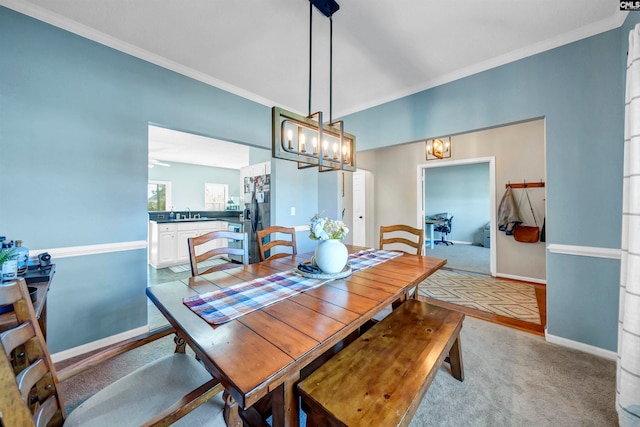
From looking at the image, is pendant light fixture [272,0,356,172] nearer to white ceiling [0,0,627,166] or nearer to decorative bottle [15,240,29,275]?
white ceiling [0,0,627,166]

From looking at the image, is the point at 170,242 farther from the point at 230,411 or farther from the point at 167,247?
the point at 230,411

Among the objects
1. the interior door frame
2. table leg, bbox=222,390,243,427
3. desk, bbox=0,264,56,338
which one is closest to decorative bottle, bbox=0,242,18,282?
desk, bbox=0,264,56,338

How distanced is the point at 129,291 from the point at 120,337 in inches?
15.7

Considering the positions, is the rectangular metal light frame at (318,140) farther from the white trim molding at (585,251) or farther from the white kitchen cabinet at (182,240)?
the white kitchen cabinet at (182,240)

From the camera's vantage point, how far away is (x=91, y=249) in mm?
2041

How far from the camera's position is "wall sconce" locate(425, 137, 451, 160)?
161 inches

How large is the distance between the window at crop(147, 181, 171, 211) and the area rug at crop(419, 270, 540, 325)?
7.38 meters

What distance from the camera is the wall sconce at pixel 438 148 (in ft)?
13.4

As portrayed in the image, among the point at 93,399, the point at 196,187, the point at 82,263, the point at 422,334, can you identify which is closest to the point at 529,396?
the point at 422,334

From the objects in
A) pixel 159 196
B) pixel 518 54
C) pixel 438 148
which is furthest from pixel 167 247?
pixel 518 54

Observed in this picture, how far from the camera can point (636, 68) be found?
1275 millimetres

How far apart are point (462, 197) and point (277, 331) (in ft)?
27.3

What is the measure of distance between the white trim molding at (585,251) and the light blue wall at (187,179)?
837 centimetres

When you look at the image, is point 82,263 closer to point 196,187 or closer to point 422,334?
point 422,334
